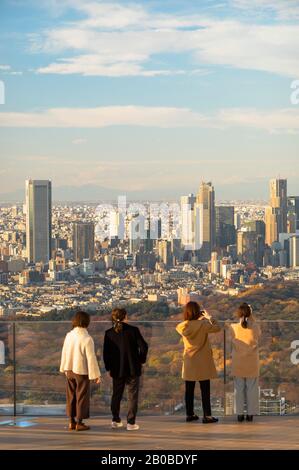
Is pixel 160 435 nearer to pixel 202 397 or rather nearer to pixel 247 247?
pixel 202 397

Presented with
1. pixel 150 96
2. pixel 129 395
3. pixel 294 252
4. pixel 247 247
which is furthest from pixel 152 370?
pixel 150 96

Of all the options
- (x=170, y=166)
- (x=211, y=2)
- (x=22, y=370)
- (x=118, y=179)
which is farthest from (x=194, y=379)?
(x=211, y=2)

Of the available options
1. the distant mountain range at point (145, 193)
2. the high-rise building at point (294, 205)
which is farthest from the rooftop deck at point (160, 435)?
the high-rise building at point (294, 205)

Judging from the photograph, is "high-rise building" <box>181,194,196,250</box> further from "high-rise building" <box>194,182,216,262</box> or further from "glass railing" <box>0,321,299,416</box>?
"glass railing" <box>0,321,299,416</box>

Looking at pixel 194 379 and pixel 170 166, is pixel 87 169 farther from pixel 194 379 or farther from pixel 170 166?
pixel 194 379

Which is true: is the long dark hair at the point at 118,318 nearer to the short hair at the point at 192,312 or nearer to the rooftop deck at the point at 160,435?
the short hair at the point at 192,312

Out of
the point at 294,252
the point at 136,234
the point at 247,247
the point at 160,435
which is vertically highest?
the point at 136,234
